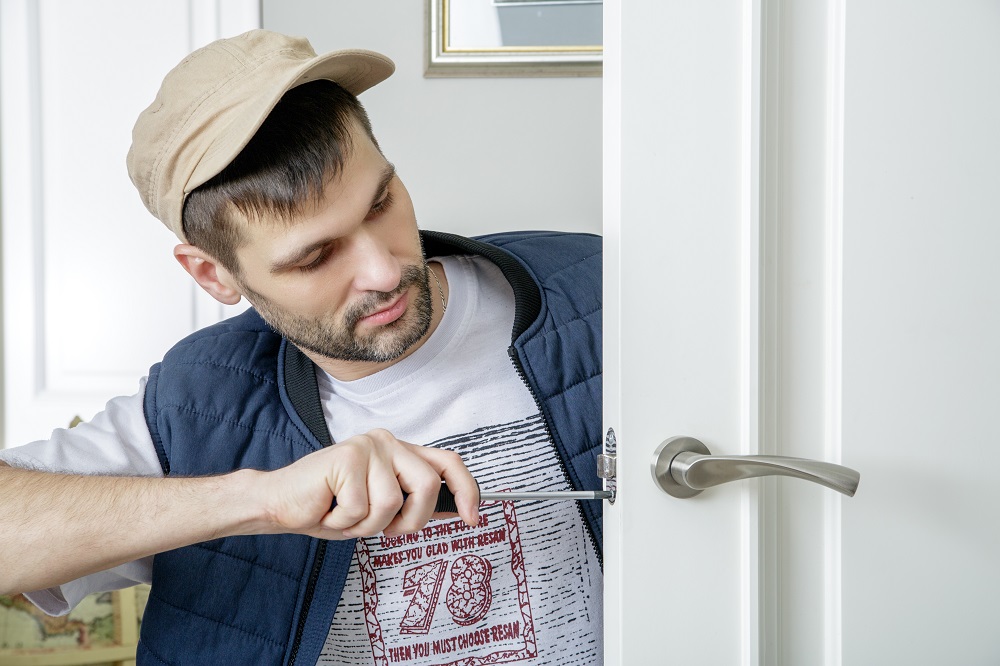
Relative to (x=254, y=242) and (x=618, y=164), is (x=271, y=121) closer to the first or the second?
(x=254, y=242)

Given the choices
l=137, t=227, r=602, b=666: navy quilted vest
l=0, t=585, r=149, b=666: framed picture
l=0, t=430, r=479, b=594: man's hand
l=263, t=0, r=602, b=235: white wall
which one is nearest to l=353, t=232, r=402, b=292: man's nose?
l=137, t=227, r=602, b=666: navy quilted vest

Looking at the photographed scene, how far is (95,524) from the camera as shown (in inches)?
29.9

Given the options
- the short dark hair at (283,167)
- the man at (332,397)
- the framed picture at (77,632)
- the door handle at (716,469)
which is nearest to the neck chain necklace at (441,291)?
the man at (332,397)

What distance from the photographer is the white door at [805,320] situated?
23.1 inches

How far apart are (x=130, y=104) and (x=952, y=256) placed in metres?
1.51

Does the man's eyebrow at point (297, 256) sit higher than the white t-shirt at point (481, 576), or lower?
higher

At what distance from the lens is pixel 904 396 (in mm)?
638

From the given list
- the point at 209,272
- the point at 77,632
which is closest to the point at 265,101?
the point at 209,272

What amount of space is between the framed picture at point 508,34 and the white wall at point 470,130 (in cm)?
3

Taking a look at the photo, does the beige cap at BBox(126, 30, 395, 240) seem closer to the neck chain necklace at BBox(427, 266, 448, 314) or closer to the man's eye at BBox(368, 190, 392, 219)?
the man's eye at BBox(368, 190, 392, 219)

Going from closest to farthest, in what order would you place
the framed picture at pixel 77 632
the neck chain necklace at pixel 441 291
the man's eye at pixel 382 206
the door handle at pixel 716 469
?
the door handle at pixel 716 469 → the man's eye at pixel 382 206 → the neck chain necklace at pixel 441 291 → the framed picture at pixel 77 632

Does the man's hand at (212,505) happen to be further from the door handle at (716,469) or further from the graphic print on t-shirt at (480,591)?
the graphic print on t-shirt at (480,591)

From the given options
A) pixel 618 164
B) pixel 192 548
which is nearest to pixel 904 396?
pixel 618 164

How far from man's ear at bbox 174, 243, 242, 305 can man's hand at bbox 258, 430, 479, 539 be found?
1.50ft
